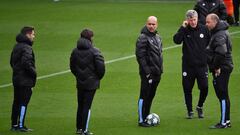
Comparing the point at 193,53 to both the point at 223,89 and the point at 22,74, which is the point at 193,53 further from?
the point at 22,74

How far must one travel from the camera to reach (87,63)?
14891 mm

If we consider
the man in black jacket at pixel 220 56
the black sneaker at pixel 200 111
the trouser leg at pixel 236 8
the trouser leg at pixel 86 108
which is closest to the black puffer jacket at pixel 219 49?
the man in black jacket at pixel 220 56

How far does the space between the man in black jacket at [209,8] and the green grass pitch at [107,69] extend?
6.06 feet

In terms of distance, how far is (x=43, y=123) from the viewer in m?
16.3

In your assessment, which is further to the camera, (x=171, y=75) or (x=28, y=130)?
(x=171, y=75)

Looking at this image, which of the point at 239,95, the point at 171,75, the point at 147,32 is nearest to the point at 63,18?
the point at 171,75

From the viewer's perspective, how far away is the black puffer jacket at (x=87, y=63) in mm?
14859

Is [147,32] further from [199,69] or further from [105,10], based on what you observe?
[105,10]

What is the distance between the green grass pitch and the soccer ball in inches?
5.4

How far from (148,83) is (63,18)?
15600 mm

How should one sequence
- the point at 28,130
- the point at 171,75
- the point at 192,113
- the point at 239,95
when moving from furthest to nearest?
the point at 171,75 < the point at 239,95 < the point at 192,113 < the point at 28,130

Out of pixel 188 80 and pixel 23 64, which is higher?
pixel 23 64

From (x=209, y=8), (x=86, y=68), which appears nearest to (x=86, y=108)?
(x=86, y=68)

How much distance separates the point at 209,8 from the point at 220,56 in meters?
6.32
